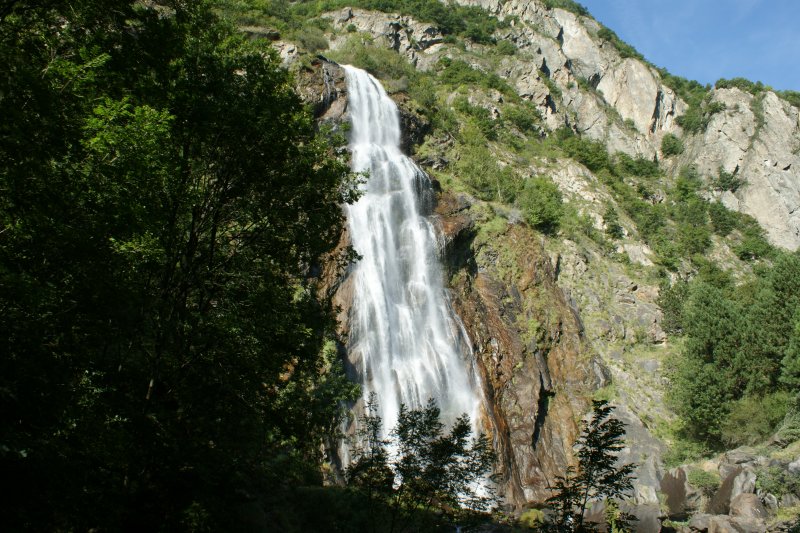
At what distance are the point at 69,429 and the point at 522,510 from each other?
20.5m

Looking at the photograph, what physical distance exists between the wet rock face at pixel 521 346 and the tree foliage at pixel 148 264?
17.2 meters

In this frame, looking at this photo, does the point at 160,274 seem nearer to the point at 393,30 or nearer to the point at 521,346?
the point at 521,346

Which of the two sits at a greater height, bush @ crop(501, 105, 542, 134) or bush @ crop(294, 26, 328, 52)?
bush @ crop(294, 26, 328, 52)

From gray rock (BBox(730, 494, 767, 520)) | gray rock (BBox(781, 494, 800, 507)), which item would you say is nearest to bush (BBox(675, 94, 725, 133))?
gray rock (BBox(781, 494, 800, 507))

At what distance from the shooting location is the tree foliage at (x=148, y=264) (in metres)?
4.52

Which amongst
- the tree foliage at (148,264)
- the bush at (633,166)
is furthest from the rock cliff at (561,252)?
the tree foliage at (148,264)

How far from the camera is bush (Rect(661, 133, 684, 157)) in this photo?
72125mm

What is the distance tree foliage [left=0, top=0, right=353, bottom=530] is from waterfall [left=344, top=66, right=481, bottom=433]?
12199 mm

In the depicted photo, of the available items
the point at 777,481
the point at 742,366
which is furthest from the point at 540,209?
the point at 777,481

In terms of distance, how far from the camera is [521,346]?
27.3 metres

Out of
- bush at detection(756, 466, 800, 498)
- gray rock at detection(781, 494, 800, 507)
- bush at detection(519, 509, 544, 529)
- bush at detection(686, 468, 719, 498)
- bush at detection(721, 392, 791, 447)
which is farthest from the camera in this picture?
bush at detection(721, 392, 791, 447)

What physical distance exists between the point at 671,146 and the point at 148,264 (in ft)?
264

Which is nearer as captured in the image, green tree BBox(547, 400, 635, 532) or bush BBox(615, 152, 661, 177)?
green tree BBox(547, 400, 635, 532)

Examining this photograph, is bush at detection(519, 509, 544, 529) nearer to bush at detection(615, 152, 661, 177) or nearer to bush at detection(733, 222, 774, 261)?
bush at detection(733, 222, 774, 261)
